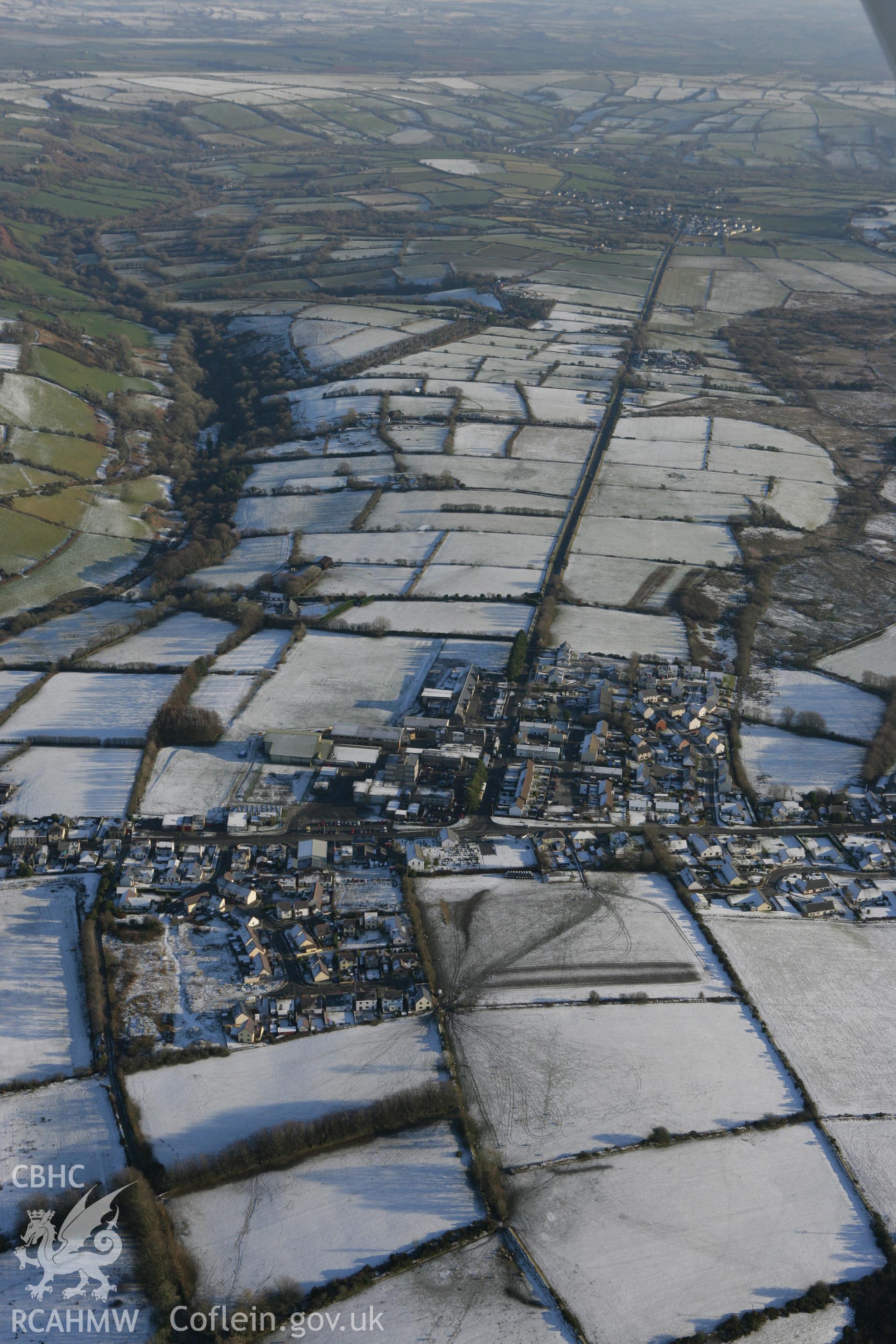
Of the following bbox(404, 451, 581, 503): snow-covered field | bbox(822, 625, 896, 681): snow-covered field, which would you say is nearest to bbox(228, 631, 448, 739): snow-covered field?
bbox(822, 625, 896, 681): snow-covered field

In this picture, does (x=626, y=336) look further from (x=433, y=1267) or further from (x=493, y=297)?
(x=433, y=1267)

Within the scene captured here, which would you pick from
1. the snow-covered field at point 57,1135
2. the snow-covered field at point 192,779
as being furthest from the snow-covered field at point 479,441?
the snow-covered field at point 57,1135

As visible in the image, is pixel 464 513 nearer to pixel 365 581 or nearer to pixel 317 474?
pixel 365 581

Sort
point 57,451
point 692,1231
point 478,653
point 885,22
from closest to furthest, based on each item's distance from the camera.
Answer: point 885,22 < point 692,1231 < point 478,653 < point 57,451

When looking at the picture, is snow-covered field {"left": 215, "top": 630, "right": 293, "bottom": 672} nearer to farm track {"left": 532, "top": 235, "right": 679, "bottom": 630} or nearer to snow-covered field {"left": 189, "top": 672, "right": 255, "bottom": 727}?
snow-covered field {"left": 189, "top": 672, "right": 255, "bottom": 727}

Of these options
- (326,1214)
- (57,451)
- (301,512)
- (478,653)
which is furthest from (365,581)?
(326,1214)
